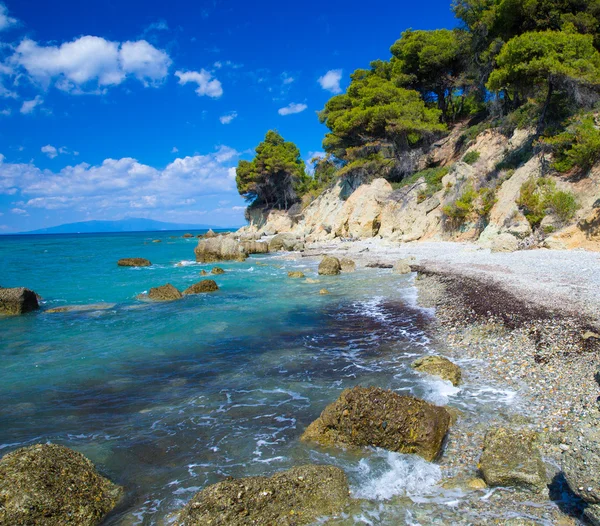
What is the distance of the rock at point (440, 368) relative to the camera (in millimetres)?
7094

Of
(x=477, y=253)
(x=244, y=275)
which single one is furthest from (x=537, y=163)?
(x=244, y=275)

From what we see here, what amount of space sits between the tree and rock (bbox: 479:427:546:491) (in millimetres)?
60940

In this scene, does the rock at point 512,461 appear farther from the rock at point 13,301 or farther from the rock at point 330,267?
the rock at point 13,301

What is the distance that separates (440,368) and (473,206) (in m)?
21.2

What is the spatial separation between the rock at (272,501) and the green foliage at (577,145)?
72.7 feet

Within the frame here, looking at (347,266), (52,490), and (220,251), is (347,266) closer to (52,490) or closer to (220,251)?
(220,251)

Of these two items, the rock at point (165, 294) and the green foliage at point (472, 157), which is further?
the green foliage at point (472, 157)

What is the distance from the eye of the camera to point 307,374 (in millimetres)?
8211

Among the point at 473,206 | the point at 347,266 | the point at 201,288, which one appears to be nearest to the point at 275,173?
the point at 473,206

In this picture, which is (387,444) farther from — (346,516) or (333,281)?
(333,281)

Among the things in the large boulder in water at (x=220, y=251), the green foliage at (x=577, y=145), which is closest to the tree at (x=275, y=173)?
the large boulder in water at (x=220, y=251)

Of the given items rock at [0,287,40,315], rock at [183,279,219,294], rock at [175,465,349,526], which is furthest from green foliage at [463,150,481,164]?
rock at [175,465,349,526]

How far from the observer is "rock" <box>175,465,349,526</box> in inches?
156

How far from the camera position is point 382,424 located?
5.37 m
